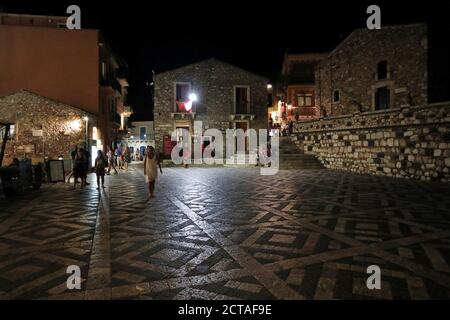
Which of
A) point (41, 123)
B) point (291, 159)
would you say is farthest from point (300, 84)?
point (41, 123)

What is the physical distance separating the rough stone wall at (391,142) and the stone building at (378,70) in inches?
225

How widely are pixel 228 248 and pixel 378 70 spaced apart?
22531mm

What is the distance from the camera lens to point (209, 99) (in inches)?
1174

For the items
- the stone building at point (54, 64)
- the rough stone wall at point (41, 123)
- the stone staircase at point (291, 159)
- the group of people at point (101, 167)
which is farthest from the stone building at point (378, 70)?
the rough stone wall at point (41, 123)

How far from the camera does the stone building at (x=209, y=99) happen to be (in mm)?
29141

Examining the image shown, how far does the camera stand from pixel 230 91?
30016 mm

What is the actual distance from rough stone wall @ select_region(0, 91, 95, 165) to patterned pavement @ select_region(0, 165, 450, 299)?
1149 cm

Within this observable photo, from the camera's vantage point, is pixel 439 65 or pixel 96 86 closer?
pixel 439 65

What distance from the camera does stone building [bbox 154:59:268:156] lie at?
29141 mm

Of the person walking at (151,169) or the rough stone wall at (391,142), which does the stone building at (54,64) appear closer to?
the person walking at (151,169)

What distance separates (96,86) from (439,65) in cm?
2312

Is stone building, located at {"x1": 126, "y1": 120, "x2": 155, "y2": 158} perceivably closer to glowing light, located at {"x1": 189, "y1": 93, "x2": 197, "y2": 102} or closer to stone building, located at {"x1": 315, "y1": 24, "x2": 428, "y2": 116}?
glowing light, located at {"x1": 189, "y1": 93, "x2": 197, "y2": 102}

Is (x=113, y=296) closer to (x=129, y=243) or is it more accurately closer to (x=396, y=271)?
(x=129, y=243)
